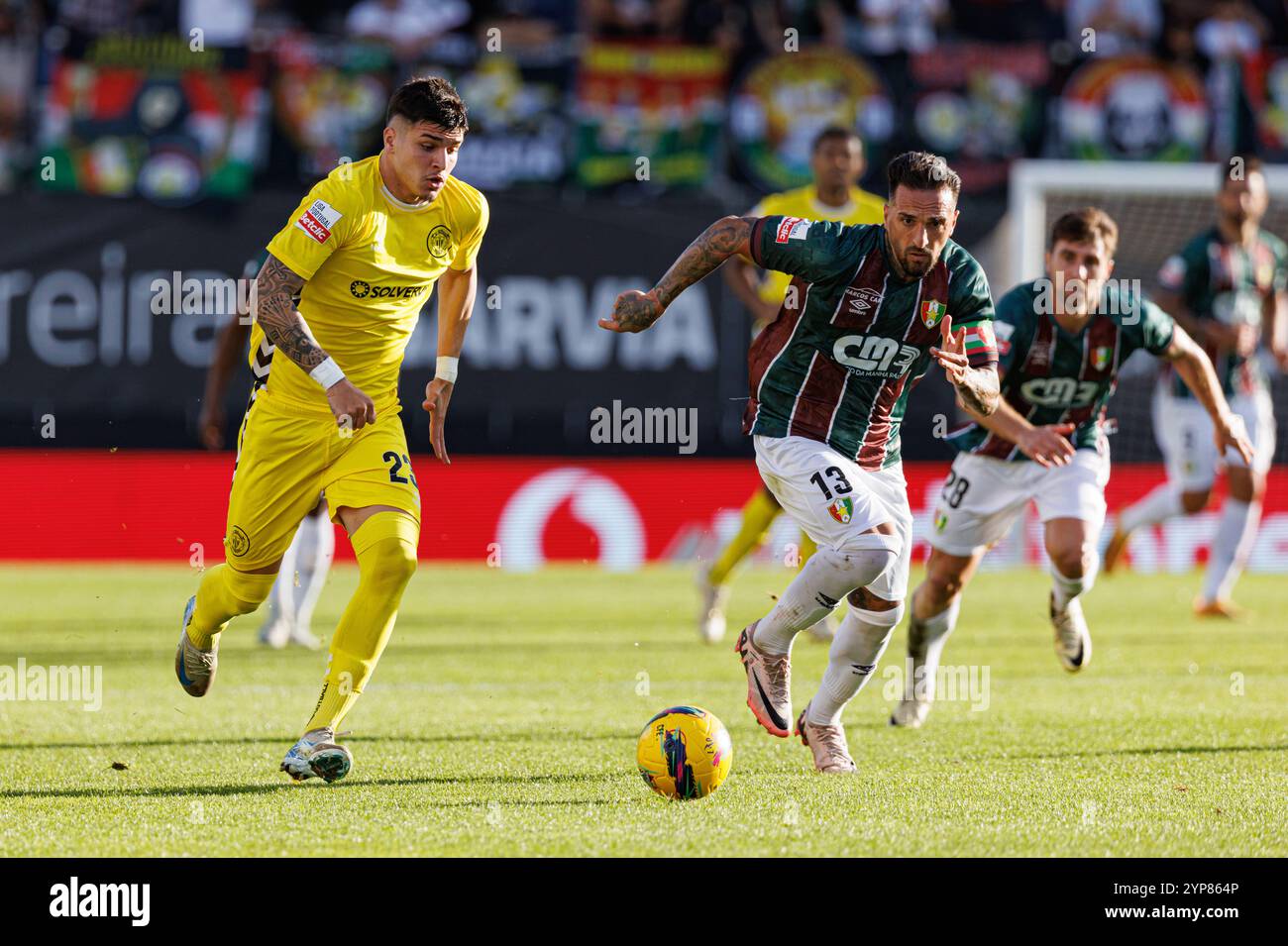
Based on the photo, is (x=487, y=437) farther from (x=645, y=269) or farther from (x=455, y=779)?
(x=455, y=779)

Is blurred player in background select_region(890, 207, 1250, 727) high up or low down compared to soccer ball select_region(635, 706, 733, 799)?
up

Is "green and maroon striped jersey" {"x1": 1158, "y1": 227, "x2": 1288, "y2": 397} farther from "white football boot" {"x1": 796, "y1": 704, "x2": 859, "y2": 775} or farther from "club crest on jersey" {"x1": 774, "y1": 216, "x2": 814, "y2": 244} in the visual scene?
"club crest on jersey" {"x1": 774, "y1": 216, "x2": 814, "y2": 244}

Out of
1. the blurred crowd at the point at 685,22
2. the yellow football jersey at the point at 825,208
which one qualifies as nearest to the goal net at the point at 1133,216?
the blurred crowd at the point at 685,22

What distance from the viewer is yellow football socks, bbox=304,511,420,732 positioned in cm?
566

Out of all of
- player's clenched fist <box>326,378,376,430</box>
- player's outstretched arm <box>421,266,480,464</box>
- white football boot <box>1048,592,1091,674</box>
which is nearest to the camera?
player's clenched fist <box>326,378,376,430</box>

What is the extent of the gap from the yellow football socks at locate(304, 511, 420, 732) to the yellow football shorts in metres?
0.17

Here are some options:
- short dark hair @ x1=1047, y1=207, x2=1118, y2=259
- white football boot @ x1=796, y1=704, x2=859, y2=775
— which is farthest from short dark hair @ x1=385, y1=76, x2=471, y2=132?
short dark hair @ x1=1047, y1=207, x2=1118, y2=259

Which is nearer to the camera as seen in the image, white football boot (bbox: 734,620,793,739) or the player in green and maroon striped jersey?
the player in green and maroon striped jersey

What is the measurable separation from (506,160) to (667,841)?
14.3 m

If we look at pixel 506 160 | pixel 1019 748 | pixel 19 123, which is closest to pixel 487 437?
pixel 506 160

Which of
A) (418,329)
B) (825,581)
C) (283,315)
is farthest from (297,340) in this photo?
(418,329)

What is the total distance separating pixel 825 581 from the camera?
5.91m

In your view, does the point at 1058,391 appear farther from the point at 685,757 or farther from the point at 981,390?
the point at 685,757

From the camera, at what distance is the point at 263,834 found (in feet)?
15.7
